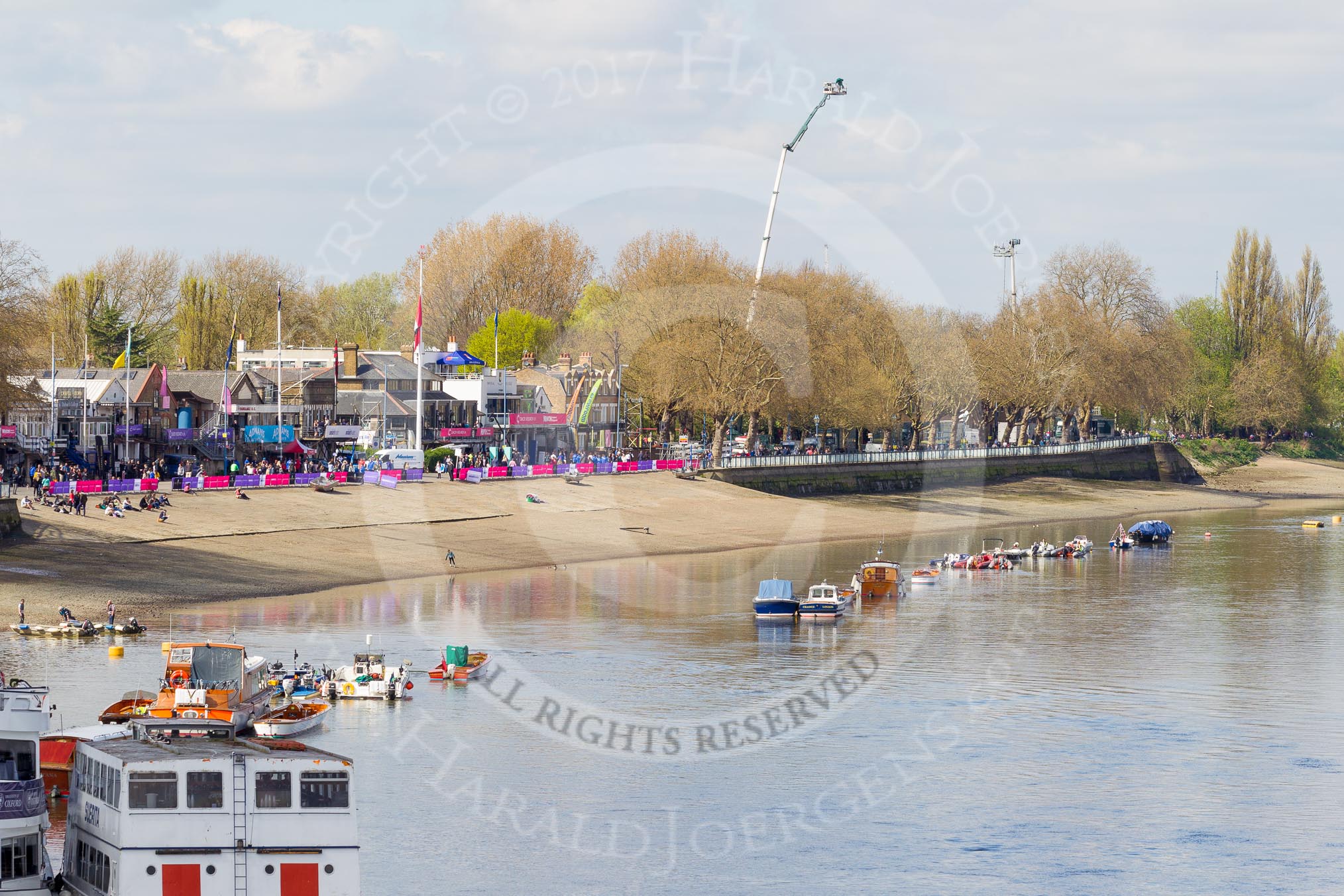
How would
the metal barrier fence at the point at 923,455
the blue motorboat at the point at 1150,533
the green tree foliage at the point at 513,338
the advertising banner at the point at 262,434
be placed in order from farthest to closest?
the green tree foliage at the point at 513,338, the metal barrier fence at the point at 923,455, the blue motorboat at the point at 1150,533, the advertising banner at the point at 262,434

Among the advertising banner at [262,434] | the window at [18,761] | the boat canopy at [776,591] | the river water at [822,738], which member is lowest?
the river water at [822,738]

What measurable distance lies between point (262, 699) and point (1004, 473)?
12074cm

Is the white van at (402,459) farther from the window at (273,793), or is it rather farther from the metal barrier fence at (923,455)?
the window at (273,793)

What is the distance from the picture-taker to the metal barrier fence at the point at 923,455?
13462cm

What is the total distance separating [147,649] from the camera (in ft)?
186

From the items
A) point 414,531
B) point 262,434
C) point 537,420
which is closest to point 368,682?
point 414,531

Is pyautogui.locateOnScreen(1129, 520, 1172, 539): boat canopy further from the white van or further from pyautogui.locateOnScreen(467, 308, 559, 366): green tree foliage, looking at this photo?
pyautogui.locateOnScreen(467, 308, 559, 366): green tree foliage

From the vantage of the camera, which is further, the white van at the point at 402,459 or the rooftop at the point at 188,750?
the white van at the point at 402,459

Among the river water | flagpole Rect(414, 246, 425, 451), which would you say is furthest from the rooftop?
flagpole Rect(414, 246, 425, 451)

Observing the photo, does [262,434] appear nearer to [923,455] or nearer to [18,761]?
[923,455]

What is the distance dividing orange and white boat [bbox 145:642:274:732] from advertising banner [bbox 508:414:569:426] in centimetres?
8498

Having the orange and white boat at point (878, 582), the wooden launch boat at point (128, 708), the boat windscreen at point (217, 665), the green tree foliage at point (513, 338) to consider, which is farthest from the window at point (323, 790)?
the green tree foliage at point (513, 338)

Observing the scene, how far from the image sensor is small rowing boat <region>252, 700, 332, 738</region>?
45750 mm

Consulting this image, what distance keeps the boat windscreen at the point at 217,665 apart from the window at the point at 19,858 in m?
16.2
